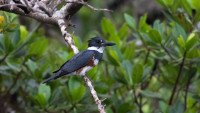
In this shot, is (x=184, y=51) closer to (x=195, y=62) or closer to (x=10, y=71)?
(x=195, y=62)

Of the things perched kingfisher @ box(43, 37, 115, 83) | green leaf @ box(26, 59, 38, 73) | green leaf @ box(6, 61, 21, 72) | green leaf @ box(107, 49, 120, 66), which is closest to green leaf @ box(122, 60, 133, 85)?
green leaf @ box(107, 49, 120, 66)

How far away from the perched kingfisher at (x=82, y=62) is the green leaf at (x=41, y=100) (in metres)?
0.15

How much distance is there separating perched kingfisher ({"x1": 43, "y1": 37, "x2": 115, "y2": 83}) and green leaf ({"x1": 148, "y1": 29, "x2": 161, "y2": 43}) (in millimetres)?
360

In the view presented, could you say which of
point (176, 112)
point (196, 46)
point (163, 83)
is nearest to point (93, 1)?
point (163, 83)

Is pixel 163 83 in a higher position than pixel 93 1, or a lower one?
lower

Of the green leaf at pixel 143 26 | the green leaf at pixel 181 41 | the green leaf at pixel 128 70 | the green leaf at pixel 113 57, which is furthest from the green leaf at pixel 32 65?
the green leaf at pixel 181 41

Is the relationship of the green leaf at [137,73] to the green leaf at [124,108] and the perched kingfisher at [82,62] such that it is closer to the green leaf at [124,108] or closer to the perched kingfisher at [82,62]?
the green leaf at [124,108]

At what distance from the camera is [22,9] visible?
2580mm

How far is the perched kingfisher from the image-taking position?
2.85 metres

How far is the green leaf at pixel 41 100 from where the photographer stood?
9.29 ft

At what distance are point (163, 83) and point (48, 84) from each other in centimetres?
127

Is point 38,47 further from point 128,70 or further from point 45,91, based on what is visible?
point 128,70

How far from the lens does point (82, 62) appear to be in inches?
117

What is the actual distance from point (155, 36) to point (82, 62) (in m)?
0.68
